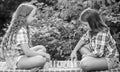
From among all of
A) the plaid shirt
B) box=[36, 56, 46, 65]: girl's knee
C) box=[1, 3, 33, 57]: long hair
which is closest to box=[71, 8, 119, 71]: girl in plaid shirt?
the plaid shirt

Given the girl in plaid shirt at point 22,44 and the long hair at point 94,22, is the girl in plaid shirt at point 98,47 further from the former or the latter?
the girl in plaid shirt at point 22,44

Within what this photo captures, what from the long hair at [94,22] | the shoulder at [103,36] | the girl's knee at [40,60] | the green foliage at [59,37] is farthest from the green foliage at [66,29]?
the girl's knee at [40,60]

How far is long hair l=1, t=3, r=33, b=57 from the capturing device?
3.12 metres

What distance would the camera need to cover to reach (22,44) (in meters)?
3.02

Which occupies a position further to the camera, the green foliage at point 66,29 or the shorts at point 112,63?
the green foliage at point 66,29

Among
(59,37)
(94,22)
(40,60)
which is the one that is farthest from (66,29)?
(40,60)

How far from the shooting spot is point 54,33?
17.0ft

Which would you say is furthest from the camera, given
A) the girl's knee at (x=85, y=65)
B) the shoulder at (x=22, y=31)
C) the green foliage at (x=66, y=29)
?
the green foliage at (x=66, y=29)

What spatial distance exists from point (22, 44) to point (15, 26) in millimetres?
256

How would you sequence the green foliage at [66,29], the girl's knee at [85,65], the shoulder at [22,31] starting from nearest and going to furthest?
1. the girl's knee at [85,65]
2. the shoulder at [22,31]
3. the green foliage at [66,29]

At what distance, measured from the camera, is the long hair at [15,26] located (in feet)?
10.3

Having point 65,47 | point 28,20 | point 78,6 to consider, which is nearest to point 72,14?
point 78,6

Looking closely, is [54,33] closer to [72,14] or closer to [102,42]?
[72,14]

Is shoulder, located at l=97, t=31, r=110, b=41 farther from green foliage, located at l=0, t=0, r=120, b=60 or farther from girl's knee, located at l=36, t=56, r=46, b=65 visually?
green foliage, located at l=0, t=0, r=120, b=60
